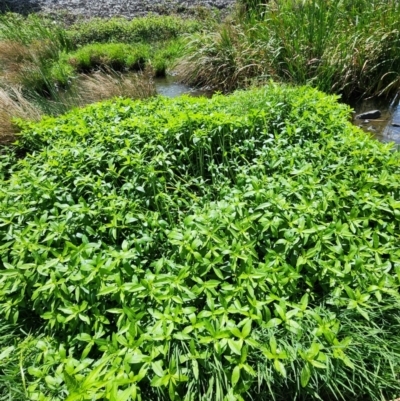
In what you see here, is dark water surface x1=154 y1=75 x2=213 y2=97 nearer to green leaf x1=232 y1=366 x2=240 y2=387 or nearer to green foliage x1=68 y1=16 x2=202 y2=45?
green foliage x1=68 y1=16 x2=202 y2=45

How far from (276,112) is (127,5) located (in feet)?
42.1

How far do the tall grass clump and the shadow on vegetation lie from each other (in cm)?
1132

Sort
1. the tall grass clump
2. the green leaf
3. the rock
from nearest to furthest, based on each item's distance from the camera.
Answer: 1. the green leaf
2. the rock
3. the tall grass clump

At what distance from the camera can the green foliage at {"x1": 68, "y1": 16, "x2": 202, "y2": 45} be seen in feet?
34.8

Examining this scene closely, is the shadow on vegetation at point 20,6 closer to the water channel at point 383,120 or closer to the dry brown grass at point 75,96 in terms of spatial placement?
the dry brown grass at point 75,96

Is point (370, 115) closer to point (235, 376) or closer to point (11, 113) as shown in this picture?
point (11, 113)

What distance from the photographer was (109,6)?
14250 millimetres

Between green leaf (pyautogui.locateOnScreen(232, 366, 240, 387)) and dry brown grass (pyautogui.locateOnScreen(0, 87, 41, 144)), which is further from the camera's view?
dry brown grass (pyautogui.locateOnScreen(0, 87, 41, 144))

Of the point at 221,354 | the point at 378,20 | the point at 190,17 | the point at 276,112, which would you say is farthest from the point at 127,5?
the point at 221,354

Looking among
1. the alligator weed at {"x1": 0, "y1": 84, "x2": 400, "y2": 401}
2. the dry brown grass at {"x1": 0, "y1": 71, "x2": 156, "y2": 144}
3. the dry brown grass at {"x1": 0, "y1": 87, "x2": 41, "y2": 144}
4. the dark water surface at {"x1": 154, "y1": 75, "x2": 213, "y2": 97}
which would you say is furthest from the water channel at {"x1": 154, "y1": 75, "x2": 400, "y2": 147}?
the alligator weed at {"x1": 0, "y1": 84, "x2": 400, "y2": 401}

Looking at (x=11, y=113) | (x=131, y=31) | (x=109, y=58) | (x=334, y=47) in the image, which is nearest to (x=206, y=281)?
(x=11, y=113)

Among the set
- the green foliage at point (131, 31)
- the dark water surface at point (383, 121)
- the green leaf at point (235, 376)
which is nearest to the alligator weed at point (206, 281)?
the green leaf at point (235, 376)

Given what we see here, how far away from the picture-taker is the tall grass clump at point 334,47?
18.9 feet

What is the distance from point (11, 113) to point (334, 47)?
15.1ft
